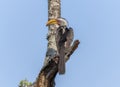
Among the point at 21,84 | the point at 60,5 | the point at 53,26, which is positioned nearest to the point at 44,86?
the point at 21,84

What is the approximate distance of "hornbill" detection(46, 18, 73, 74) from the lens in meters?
4.99

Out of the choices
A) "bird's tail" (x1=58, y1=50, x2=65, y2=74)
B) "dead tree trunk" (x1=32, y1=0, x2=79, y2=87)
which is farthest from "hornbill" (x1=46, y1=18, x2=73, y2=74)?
"dead tree trunk" (x1=32, y1=0, x2=79, y2=87)

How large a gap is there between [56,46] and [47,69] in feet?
2.68

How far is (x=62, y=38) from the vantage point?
6.52 metres

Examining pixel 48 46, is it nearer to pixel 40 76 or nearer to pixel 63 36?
pixel 40 76

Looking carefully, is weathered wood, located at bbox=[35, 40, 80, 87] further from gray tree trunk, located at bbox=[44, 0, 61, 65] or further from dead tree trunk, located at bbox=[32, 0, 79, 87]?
gray tree trunk, located at bbox=[44, 0, 61, 65]

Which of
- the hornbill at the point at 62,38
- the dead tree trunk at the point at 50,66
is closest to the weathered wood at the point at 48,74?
the dead tree trunk at the point at 50,66

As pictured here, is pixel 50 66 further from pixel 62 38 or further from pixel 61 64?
pixel 62 38

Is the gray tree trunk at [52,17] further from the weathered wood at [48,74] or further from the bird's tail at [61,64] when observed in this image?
the weathered wood at [48,74]

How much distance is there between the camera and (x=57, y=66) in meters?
4.95

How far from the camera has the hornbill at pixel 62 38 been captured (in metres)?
4.99

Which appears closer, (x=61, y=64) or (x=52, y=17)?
(x=61, y=64)

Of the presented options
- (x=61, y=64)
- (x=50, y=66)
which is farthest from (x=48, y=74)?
(x=61, y=64)

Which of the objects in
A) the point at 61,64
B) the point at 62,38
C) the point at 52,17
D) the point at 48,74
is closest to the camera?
the point at 61,64
